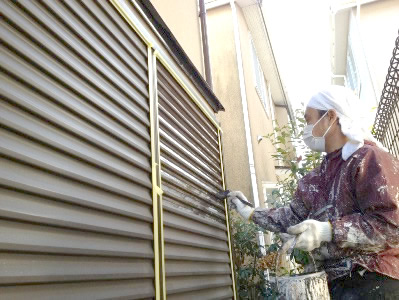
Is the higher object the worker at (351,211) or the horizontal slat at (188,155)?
the horizontal slat at (188,155)

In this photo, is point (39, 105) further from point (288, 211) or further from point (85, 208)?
point (288, 211)

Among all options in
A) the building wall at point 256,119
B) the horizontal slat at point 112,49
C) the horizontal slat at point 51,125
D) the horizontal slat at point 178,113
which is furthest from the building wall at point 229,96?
the horizontal slat at point 51,125

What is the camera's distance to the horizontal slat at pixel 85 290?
1.21 metres

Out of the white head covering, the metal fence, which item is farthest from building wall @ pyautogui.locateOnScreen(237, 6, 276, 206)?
the white head covering

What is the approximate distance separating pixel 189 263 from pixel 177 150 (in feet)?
2.92

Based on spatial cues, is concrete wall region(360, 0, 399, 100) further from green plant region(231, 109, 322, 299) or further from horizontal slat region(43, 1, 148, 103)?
horizontal slat region(43, 1, 148, 103)

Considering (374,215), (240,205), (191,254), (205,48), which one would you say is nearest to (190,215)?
(191,254)

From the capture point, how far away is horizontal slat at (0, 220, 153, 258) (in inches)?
47.8

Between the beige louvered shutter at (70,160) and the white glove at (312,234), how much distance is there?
94cm

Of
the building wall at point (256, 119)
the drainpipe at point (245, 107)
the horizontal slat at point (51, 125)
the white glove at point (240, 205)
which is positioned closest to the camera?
the horizontal slat at point (51, 125)

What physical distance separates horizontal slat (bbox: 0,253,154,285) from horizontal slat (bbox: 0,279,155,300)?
34 mm

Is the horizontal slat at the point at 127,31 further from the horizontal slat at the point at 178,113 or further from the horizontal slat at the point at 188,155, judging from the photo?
the horizontal slat at the point at 188,155

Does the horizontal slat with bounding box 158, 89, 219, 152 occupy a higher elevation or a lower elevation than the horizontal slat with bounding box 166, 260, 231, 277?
higher

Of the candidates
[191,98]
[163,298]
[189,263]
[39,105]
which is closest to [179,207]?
[189,263]
